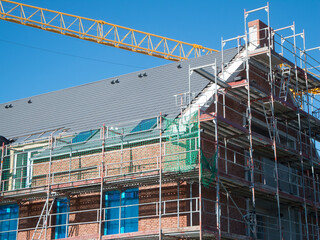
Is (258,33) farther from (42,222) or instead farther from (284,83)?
(42,222)

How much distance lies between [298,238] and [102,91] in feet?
35.0

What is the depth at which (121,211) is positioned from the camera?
20.9 meters

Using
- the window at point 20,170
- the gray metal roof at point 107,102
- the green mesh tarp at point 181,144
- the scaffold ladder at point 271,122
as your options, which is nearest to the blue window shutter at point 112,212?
the green mesh tarp at point 181,144

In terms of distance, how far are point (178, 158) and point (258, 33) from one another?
7.32 meters

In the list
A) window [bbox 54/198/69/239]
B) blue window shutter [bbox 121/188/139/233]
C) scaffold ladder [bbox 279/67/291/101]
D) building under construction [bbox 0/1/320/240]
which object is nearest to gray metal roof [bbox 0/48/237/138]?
building under construction [bbox 0/1/320/240]

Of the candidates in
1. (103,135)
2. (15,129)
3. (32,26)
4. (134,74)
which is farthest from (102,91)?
(32,26)

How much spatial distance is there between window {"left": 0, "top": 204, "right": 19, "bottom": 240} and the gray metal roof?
377 cm

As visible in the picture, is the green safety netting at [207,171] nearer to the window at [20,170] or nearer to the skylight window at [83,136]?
the skylight window at [83,136]

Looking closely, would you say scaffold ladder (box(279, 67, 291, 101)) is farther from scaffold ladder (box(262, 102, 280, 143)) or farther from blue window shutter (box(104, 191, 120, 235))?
blue window shutter (box(104, 191, 120, 235))

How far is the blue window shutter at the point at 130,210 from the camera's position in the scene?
2042 centimetres

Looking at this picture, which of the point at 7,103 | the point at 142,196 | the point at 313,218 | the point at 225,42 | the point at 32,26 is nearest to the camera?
the point at 142,196

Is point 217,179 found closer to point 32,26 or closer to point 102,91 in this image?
point 102,91

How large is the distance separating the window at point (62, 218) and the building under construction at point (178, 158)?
0.17 feet

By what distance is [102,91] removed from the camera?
26938mm
